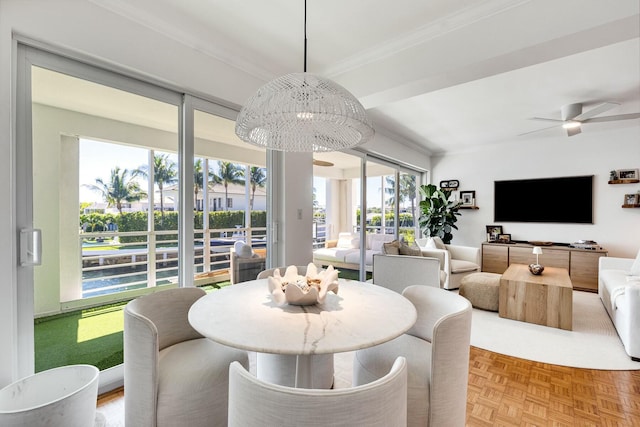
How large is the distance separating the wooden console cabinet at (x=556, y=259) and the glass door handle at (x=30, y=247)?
6.24 m

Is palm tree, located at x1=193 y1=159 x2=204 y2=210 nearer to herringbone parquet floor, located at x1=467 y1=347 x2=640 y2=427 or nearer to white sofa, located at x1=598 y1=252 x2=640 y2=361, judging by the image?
herringbone parquet floor, located at x1=467 y1=347 x2=640 y2=427

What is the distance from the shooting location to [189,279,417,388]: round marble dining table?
1033 mm

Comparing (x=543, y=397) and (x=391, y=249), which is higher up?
(x=391, y=249)

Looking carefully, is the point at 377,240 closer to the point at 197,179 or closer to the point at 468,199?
the point at 468,199

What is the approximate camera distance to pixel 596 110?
10.7ft

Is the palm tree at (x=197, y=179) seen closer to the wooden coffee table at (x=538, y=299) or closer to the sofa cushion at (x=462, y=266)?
the wooden coffee table at (x=538, y=299)

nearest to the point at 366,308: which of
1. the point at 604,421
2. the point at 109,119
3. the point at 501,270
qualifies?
the point at 604,421

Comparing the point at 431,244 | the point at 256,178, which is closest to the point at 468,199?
the point at 431,244

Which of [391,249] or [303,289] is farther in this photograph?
[391,249]

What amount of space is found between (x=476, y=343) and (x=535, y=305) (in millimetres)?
1006

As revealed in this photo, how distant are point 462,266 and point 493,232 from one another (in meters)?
1.86

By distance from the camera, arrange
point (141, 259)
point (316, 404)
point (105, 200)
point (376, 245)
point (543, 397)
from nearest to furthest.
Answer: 1. point (316, 404)
2. point (543, 397)
3. point (105, 200)
4. point (141, 259)
5. point (376, 245)

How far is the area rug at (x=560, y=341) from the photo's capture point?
243cm

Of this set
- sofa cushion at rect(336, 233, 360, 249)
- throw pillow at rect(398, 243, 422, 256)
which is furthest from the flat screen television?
throw pillow at rect(398, 243, 422, 256)
